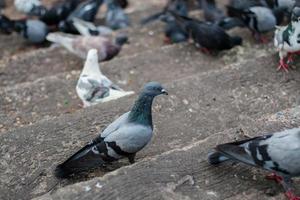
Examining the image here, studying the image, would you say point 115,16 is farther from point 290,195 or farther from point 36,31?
point 290,195

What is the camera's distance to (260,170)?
14.1ft

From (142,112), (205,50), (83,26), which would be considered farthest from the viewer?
(83,26)

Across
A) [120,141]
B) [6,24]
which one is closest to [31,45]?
[6,24]

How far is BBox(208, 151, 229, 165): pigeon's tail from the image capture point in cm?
417

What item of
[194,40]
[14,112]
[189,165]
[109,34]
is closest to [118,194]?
[189,165]

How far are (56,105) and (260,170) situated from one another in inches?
112

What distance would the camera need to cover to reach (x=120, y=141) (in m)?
4.66

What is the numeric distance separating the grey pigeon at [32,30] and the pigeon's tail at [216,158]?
5.15 meters

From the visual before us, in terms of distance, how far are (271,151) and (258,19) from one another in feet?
12.5

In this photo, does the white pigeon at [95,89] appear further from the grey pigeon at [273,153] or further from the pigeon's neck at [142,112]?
the grey pigeon at [273,153]

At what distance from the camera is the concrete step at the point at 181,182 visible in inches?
150

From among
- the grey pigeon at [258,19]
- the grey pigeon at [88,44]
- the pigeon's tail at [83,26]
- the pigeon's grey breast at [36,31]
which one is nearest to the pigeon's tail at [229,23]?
the grey pigeon at [258,19]

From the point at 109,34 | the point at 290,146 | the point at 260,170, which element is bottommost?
the point at 109,34

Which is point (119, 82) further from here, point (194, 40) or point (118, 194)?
point (118, 194)
